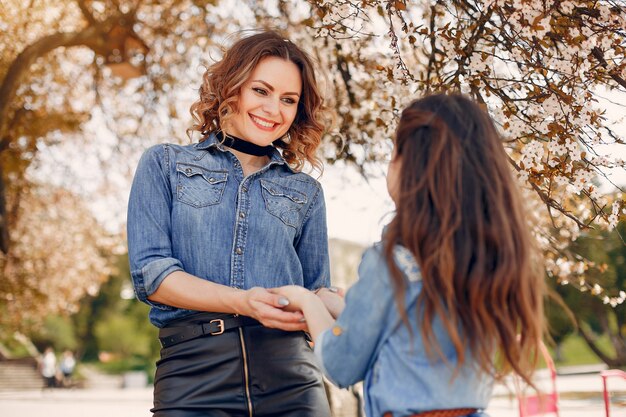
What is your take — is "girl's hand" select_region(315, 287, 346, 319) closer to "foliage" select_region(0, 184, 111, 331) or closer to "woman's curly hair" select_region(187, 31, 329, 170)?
"woman's curly hair" select_region(187, 31, 329, 170)

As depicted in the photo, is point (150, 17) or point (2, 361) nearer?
point (150, 17)

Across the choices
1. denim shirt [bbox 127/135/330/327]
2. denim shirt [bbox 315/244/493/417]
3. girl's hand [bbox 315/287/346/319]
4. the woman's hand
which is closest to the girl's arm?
denim shirt [bbox 315/244/493/417]

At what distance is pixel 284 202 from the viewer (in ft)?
8.21

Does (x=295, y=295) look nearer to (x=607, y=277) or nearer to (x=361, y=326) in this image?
(x=361, y=326)

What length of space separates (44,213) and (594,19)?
14184mm

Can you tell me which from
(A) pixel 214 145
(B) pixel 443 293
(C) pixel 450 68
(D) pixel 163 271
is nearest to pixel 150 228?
(D) pixel 163 271

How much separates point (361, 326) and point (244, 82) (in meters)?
1.10

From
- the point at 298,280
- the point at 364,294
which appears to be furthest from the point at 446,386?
the point at 298,280

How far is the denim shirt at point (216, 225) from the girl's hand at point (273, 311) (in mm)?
276

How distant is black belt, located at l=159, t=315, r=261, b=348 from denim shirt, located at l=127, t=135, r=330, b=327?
6 centimetres

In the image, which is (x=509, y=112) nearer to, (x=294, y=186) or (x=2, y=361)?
(x=294, y=186)

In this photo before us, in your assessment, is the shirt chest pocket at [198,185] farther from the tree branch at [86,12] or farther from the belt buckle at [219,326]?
the tree branch at [86,12]

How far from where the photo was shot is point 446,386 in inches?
65.6

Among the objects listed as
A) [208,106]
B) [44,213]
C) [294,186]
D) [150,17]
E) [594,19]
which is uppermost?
[150,17]
